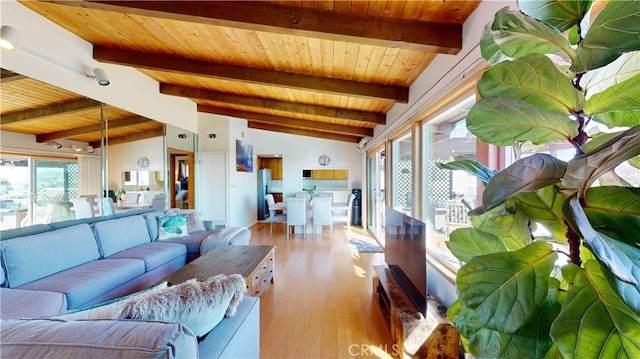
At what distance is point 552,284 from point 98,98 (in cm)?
455

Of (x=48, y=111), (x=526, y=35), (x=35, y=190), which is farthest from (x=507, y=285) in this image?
(x=48, y=111)

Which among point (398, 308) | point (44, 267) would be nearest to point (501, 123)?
point (398, 308)

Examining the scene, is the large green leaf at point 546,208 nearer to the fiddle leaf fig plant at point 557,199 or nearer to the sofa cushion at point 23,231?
the fiddle leaf fig plant at point 557,199

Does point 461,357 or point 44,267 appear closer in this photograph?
point 461,357

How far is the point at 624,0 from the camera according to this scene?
1.44ft

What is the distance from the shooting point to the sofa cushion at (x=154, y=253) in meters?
2.70

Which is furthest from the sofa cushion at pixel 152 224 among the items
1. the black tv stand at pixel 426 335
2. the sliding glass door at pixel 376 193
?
the sliding glass door at pixel 376 193

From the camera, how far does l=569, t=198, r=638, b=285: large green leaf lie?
342mm

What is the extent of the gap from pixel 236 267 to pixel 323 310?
978 mm

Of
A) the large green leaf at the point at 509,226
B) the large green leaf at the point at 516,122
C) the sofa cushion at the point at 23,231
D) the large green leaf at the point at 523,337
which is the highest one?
the large green leaf at the point at 516,122

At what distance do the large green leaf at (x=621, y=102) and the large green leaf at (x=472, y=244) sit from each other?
0.37 m

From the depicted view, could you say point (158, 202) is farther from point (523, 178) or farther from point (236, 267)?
point (523, 178)

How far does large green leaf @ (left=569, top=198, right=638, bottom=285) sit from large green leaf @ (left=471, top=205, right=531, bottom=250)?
228 mm

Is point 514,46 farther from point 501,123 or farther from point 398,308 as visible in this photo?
point 398,308
